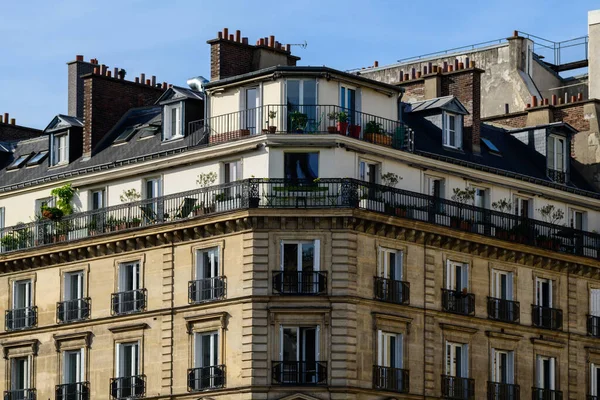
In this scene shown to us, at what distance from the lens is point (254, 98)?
218 ft

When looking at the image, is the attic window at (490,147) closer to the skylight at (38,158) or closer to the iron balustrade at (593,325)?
the iron balustrade at (593,325)

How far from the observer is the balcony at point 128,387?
67.2 metres

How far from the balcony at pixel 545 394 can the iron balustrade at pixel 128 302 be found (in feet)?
43.5

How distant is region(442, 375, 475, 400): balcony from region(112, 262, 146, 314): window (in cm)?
983

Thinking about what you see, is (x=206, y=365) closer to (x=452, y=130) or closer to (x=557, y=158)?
(x=452, y=130)

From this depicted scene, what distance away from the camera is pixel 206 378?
64.9m

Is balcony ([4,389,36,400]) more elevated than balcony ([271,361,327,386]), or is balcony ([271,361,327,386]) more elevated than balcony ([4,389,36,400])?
balcony ([271,361,327,386])

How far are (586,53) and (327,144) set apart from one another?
25.2m

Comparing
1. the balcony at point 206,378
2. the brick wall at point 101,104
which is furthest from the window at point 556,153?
the balcony at point 206,378

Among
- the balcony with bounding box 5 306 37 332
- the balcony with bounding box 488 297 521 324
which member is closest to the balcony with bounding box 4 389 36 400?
the balcony with bounding box 5 306 37 332

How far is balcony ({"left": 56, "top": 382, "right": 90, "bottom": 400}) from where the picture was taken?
226 feet

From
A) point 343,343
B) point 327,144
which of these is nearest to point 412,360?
point 343,343

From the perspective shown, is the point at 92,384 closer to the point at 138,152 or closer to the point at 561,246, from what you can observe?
the point at 138,152

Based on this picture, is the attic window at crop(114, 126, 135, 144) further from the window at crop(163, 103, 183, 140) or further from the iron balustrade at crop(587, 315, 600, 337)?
the iron balustrade at crop(587, 315, 600, 337)
